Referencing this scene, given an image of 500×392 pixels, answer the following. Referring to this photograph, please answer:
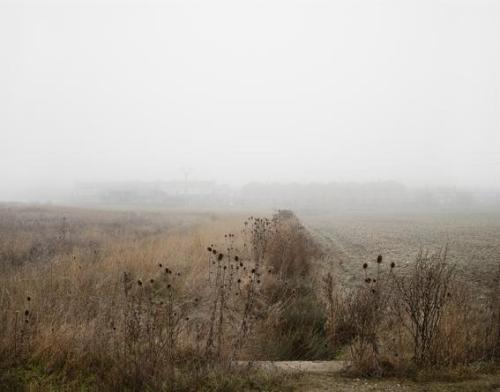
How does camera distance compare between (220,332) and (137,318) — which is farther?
(137,318)

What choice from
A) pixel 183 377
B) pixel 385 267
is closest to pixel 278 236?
pixel 385 267

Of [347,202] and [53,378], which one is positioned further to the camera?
[347,202]

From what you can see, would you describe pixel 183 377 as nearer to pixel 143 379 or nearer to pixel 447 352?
pixel 143 379

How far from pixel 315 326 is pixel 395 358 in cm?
210

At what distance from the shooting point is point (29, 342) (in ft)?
13.4

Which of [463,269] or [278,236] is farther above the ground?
[278,236]

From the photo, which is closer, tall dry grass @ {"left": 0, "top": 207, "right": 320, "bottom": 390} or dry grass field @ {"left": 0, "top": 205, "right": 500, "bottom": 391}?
dry grass field @ {"left": 0, "top": 205, "right": 500, "bottom": 391}

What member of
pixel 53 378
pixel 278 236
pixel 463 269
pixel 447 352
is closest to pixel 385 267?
pixel 463 269

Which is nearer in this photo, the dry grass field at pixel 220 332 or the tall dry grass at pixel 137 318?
the dry grass field at pixel 220 332

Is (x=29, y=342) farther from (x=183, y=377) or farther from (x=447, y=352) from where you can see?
(x=447, y=352)

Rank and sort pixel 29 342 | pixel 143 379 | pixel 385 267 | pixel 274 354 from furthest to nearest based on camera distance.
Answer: pixel 385 267
pixel 274 354
pixel 29 342
pixel 143 379

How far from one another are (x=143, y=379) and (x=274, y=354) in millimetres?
2037

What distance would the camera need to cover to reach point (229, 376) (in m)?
3.66

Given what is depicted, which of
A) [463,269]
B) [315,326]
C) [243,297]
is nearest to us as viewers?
[315,326]
